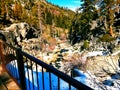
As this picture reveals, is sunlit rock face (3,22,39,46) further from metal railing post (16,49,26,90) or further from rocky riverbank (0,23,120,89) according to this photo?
metal railing post (16,49,26,90)

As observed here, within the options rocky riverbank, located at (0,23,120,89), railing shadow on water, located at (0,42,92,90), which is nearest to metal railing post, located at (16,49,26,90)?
railing shadow on water, located at (0,42,92,90)

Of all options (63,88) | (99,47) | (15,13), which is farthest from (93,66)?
(15,13)

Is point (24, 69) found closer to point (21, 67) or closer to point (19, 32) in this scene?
point (21, 67)

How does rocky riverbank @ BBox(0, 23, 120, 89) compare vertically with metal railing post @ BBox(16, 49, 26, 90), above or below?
below

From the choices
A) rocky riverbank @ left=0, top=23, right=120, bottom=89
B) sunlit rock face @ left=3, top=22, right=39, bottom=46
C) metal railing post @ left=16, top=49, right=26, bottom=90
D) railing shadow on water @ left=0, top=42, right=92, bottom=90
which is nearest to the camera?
railing shadow on water @ left=0, top=42, right=92, bottom=90

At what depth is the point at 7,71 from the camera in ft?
19.9

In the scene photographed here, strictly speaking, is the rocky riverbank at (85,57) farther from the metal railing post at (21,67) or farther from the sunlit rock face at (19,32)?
the metal railing post at (21,67)

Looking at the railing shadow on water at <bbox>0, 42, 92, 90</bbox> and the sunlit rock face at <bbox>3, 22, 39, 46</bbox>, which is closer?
the railing shadow on water at <bbox>0, 42, 92, 90</bbox>

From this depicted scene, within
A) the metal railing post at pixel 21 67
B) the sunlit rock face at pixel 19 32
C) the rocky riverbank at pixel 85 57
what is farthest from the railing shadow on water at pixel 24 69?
the sunlit rock face at pixel 19 32

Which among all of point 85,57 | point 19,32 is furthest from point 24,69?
point 19,32

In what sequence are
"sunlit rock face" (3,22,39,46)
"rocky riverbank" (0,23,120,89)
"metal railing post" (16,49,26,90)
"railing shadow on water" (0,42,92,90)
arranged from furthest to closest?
"sunlit rock face" (3,22,39,46)
"rocky riverbank" (0,23,120,89)
"metal railing post" (16,49,26,90)
"railing shadow on water" (0,42,92,90)

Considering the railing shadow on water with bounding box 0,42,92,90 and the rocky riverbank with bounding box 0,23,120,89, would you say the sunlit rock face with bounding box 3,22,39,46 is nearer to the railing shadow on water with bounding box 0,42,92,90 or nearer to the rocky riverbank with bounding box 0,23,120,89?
the rocky riverbank with bounding box 0,23,120,89

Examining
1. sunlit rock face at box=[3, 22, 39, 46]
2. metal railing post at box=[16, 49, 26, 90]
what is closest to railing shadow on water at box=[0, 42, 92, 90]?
metal railing post at box=[16, 49, 26, 90]

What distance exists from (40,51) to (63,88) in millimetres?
35870
